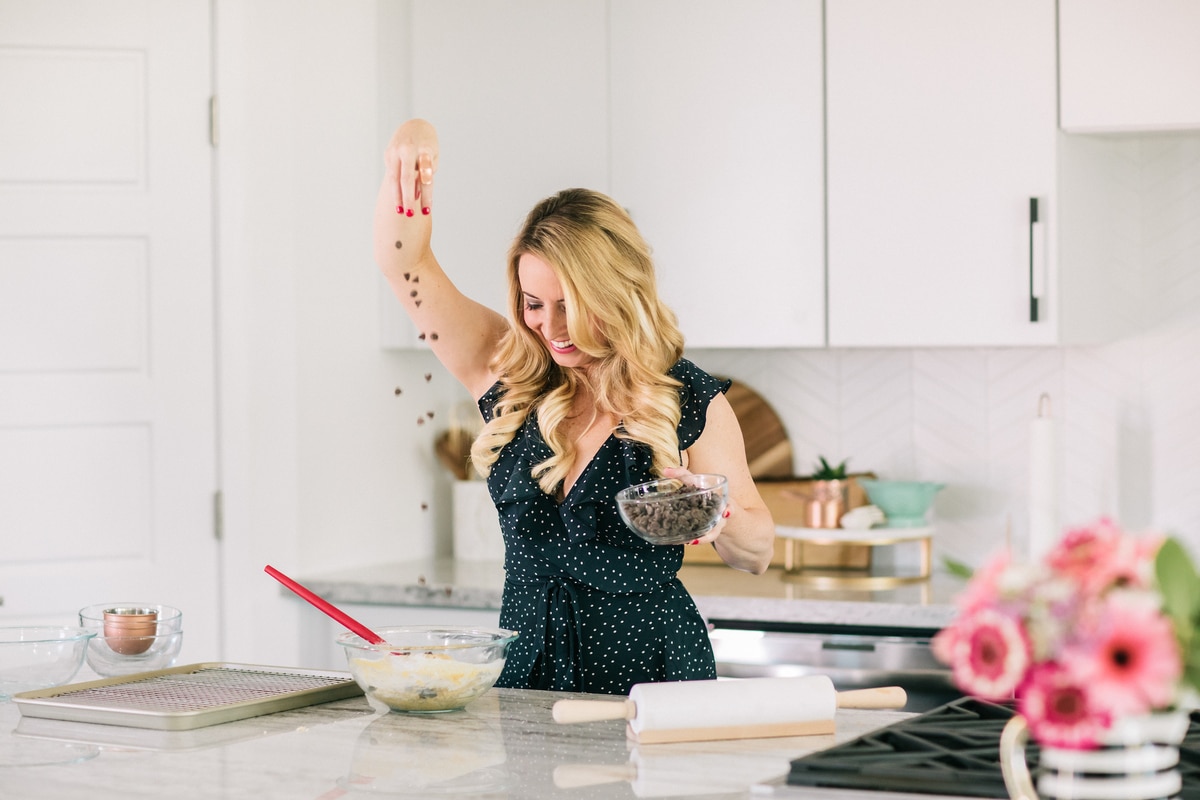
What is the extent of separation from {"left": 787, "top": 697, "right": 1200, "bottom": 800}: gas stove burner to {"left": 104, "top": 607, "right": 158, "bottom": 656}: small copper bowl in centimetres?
104

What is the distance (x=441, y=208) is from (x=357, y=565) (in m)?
0.93

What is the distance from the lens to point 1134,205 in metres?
3.38

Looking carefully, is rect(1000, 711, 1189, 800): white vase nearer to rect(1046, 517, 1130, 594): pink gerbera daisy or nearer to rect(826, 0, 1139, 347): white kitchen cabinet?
rect(1046, 517, 1130, 594): pink gerbera daisy

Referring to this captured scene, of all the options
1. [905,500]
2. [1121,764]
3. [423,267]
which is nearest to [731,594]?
[905,500]

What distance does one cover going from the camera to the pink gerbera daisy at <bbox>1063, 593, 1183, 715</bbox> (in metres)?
0.90

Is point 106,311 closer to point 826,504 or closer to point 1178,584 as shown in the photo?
point 826,504

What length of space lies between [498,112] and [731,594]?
4.32 feet

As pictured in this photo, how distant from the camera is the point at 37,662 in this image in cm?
193

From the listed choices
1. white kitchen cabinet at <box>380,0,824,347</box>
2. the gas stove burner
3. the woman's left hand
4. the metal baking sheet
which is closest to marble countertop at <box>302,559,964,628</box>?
white kitchen cabinet at <box>380,0,824,347</box>

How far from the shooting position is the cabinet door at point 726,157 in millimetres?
3256

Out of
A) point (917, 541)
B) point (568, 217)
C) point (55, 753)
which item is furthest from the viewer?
point (917, 541)

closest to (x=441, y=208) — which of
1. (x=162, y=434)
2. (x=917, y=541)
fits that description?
(x=162, y=434)

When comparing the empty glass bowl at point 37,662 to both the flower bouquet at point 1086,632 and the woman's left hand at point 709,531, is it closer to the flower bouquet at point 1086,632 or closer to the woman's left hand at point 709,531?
the woman's left hand at point 709,531

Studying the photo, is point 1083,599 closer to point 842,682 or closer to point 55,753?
point 55,753
